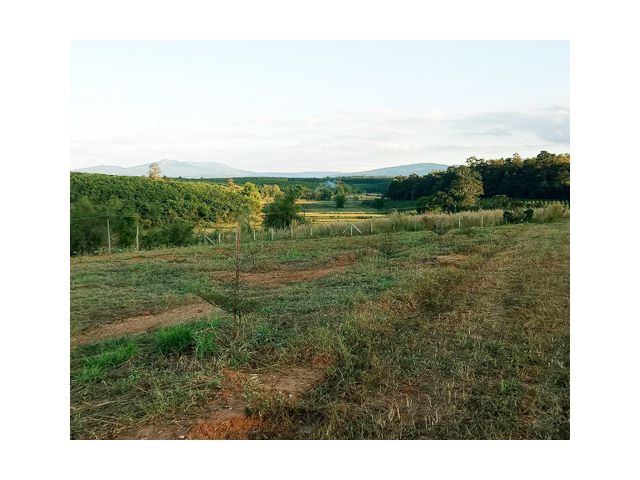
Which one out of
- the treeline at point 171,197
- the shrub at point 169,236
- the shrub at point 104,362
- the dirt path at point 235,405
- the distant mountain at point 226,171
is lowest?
the dirt path at point 235,405

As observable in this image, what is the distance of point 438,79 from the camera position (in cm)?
479

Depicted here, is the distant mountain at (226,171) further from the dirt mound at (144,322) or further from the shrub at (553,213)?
the dirt mound at (144,322)

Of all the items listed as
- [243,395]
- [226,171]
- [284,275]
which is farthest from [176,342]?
[284,275]

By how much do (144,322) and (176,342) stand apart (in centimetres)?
104

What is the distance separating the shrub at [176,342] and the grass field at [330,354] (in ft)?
0.04

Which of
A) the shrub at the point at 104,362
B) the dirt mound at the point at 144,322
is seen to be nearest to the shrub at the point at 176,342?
the shrub at the point at 104,362

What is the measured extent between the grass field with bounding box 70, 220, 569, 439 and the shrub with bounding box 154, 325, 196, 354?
1 centimetres

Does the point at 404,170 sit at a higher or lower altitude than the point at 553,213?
higher

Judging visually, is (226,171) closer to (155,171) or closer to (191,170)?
(191,170)

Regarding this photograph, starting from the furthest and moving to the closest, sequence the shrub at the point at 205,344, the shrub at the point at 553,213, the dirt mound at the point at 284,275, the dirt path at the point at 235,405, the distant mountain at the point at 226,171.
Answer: the dirt mound at the point at 284,275, the distant mountain at the point at 226,171, the shrub at the point at 553,213, the shrub at the point at 205,344, the dirt path at the point at 235,405

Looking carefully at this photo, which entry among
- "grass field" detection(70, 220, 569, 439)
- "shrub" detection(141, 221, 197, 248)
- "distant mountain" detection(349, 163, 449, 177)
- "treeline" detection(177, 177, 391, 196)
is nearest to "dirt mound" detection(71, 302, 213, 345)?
"grass field" detection(70, 220, 569, 439)

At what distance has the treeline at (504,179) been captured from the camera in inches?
204

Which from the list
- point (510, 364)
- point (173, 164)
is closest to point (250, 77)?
point (173, 164)

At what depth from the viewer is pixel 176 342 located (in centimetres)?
394
